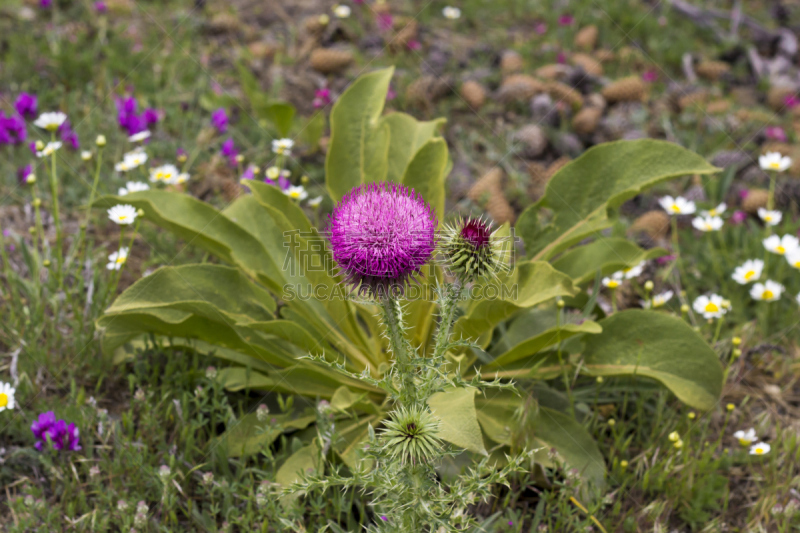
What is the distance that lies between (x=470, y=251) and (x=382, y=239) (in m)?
0.29

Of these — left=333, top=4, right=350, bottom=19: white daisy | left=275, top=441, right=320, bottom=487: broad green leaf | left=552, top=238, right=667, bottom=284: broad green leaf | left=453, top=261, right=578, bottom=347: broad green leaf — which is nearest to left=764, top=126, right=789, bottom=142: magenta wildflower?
left=552, top=238, right=667, bottom=284: broad green leaf

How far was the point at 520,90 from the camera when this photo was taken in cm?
481

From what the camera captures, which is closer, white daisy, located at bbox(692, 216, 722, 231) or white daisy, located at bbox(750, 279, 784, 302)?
white daisy, located at bbox(750, 279, 784, 302)

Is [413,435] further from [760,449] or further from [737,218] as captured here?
[737,218]

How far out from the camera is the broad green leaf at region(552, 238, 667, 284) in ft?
9.12

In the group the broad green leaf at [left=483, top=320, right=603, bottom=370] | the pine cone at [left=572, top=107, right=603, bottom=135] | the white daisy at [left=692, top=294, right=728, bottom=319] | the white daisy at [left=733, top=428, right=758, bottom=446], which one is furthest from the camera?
the pine cone at [left=572, top=107, right=603, bottom=135]

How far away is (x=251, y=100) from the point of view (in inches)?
177

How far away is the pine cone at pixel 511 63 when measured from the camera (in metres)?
5.18

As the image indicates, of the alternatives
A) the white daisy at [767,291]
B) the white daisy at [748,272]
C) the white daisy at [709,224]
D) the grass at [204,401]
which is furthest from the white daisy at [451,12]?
the white daisy at [767,291]

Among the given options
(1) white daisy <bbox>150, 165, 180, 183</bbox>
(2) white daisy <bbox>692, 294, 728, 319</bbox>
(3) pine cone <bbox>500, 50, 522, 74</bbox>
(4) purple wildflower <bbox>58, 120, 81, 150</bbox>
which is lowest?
(2) white daisy <bbox>692, 294, 728, 319</bbox>

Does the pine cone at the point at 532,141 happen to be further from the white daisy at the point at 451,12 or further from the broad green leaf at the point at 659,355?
the broad green leaf at the point at 659,355

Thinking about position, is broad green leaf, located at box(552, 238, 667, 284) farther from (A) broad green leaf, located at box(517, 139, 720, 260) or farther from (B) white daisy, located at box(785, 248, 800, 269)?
(B) white daisy, located at box(785, 248, 800, 269)

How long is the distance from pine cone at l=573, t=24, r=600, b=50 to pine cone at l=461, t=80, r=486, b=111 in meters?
1.26

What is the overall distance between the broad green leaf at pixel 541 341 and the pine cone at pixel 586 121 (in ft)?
7.87
